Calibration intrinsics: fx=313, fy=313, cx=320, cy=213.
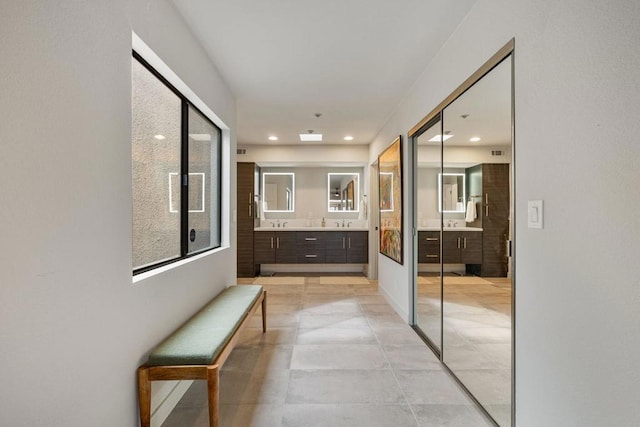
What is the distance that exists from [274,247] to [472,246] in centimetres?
434

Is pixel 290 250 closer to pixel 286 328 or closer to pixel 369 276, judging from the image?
pixel 369 276

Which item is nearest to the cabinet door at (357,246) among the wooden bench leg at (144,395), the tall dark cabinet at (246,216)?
the tall dark cabinet at (246,216)

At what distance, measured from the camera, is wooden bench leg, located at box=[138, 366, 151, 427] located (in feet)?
5.14

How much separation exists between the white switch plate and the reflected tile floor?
1.26 metres

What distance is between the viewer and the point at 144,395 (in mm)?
1578

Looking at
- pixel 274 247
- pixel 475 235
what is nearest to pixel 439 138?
pixel 475 235

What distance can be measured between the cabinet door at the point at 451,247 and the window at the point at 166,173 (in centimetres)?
211

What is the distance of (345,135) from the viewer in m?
5.43

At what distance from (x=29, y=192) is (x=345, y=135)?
4.82m

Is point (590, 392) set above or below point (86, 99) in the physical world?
below

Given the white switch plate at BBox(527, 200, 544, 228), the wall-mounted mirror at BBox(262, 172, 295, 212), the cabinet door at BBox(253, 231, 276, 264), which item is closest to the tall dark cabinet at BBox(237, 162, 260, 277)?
the cabinet door at BBox(253, 231, 276, 264)

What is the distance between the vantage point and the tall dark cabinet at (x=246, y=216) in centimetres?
605

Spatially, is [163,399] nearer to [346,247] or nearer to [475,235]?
[475,235]

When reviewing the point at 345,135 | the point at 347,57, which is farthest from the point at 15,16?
the point at 345,135
